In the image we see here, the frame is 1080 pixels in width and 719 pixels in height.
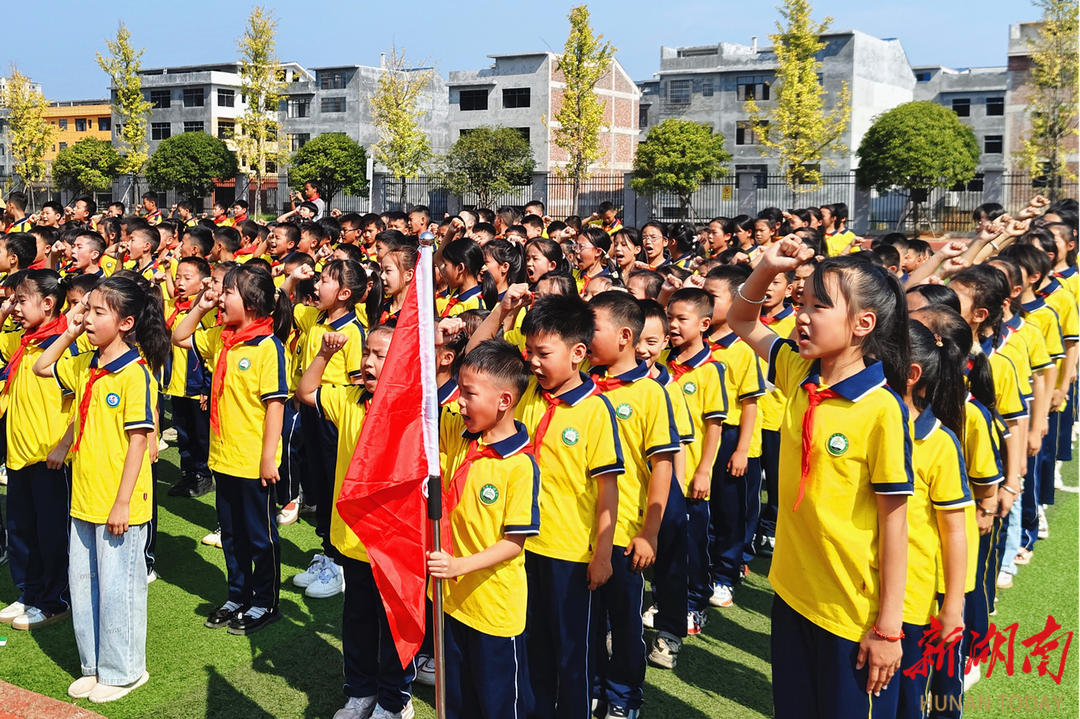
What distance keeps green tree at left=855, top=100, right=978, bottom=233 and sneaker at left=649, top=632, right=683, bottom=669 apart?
2845cm

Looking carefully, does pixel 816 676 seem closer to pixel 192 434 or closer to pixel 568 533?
pixel 568 533

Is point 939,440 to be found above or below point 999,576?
above

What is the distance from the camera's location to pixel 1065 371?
6.27 metres

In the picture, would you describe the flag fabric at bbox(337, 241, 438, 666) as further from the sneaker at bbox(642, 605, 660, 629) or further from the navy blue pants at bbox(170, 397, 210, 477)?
the navy blue pants at bbox(170, 397, 210, 477)

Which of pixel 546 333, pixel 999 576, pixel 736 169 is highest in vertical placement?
pixel 736 169

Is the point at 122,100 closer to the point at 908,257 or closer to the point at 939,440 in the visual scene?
the point at 908,257

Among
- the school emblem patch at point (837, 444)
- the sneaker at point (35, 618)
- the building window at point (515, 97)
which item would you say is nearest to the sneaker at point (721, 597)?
the school emblem patch at point (837, 444)

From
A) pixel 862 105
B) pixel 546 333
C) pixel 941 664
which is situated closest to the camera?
pixel 941 664

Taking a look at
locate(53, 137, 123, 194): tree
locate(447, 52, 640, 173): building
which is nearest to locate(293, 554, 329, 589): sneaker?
locate(447, 52, 640, 173): building

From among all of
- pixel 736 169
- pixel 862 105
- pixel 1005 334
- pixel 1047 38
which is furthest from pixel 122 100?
pixel 1005 334

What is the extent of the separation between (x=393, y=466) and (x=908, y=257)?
626 cm

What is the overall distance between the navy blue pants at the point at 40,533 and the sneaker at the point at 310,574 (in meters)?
1.13

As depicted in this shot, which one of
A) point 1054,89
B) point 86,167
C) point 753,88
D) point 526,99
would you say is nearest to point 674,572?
point 1054,89

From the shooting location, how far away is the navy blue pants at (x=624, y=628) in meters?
3.88
